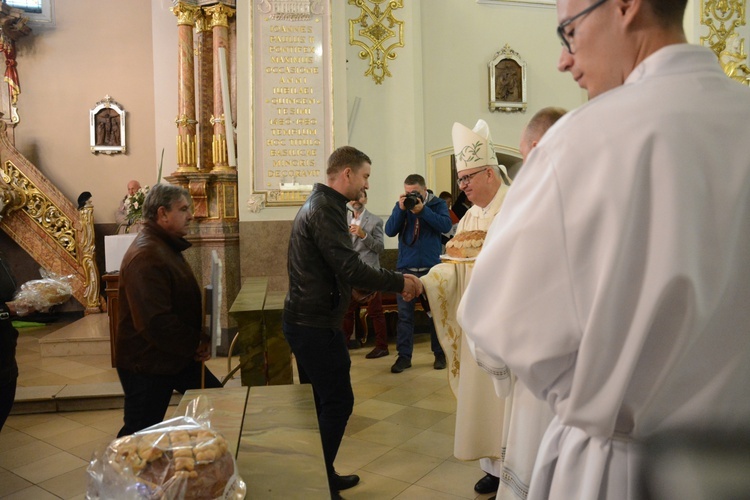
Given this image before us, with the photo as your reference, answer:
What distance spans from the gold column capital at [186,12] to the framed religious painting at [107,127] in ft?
9.40

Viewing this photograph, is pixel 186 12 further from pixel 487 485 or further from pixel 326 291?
pixel 487 485

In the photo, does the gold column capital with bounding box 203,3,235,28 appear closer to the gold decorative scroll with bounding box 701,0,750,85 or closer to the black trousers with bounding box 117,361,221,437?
the black trousers with bounding box 117,361,221,437

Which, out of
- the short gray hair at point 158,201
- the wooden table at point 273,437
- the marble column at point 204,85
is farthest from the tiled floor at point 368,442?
the marble column at point 204,85

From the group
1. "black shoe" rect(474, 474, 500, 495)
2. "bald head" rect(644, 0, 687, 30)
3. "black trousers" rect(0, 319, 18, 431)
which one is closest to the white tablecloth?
"black trousers" rect(0, 319, 18, 431)

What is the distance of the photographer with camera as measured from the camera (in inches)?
213

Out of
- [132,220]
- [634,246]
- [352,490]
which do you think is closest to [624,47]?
[634,246]

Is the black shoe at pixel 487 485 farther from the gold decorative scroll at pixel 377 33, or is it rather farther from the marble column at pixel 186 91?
the gold decorative scroll at pixel 377 33

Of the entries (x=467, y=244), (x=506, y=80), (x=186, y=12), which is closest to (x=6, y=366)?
(x=467, y=244)

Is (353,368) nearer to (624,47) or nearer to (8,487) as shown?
(8,487)

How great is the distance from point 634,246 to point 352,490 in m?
2.62

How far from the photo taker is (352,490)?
312 centimetres

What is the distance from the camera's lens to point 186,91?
7.19 m

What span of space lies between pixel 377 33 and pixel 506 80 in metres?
2.10

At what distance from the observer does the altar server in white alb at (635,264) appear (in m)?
0.87
